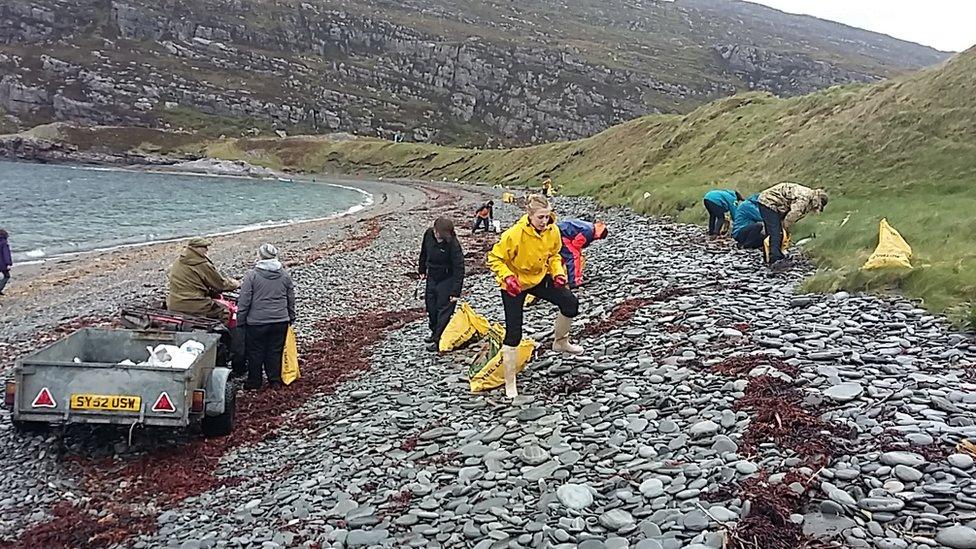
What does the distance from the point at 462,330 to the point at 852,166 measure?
19766mm

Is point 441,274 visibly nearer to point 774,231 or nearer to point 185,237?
point 774,231

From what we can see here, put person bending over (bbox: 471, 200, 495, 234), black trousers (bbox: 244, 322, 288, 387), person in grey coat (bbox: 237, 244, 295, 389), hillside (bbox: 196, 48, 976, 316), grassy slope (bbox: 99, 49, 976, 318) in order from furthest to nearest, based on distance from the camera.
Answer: person bending over (bbox: 471, 200, 495, 234) → hillside (bbox: 196, 48, 976, 316) → grassy slope (bbox: 99, 49, 976, 318) → black trousers (bbox: 244, 322, 288, 387) → person in grey coat (bbox: 237, 244, 295, 389)

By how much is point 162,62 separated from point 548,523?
216 metres

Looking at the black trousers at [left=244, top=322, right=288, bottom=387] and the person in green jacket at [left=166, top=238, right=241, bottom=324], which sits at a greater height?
the person in green jacket at [left=166, top=238, right=241, bottom=324]

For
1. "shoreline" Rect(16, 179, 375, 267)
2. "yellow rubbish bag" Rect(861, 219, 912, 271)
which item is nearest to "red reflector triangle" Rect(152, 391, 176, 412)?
"yellow rubbish bag" Rect(861, 219, 912, 271)

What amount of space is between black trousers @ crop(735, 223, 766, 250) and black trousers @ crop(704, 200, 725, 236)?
3.39 meters

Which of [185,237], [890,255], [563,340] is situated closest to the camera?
[563,340]

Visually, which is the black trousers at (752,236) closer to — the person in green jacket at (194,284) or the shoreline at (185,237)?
the person in green jacket at (194,284)

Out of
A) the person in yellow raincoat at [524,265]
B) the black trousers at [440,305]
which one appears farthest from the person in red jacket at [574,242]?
the person in yellow raincoat at [524,265]

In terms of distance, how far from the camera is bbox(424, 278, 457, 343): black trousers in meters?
13.0

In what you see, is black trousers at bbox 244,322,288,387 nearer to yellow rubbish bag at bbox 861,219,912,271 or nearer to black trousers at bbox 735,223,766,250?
yellow rubbish bag at bbox 861,219,912,271

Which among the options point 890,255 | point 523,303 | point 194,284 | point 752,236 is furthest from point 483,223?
point 523,303

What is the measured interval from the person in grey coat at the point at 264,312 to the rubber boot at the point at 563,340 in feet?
14.7

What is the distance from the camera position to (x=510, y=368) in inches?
367
